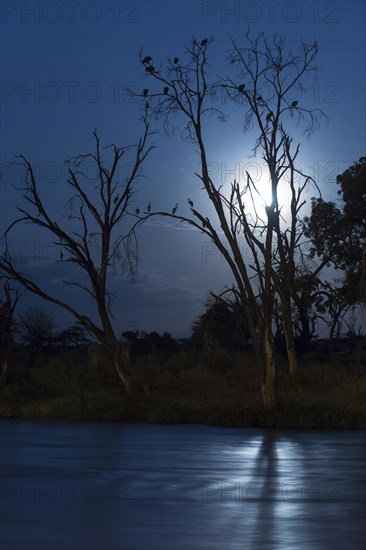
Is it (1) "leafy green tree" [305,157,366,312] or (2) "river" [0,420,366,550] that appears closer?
(2) "river" [0,420,366,550]

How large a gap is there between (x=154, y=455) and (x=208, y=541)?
846 centimetres

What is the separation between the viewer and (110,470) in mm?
16688

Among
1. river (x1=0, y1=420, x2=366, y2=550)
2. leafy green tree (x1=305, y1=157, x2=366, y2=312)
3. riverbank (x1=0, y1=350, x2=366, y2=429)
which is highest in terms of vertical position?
Result: leafy green tree (x1=305, y1=157, x2=366, y2=312)

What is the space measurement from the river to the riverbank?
7.27ft

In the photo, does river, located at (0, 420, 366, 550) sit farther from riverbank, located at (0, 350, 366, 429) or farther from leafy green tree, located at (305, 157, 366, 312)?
leafy green tree, located at (305, 157, 366, 312)

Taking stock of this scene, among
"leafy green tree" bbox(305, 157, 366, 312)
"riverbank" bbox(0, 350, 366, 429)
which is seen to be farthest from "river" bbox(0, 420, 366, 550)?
"leafy green tree" bbox(305, 157, 366, 312)

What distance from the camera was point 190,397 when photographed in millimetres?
29344

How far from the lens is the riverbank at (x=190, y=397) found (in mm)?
Result: 25594

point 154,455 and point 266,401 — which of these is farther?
point 266,401

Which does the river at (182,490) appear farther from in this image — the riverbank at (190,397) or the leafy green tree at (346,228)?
the leafy green tree at (346,228)

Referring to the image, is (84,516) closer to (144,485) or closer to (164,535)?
(164,535)

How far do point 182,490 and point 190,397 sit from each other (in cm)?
1512

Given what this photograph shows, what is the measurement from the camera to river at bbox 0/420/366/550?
10.6 meters

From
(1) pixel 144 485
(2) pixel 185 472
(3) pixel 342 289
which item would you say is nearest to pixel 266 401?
(2) pixel 185 472
